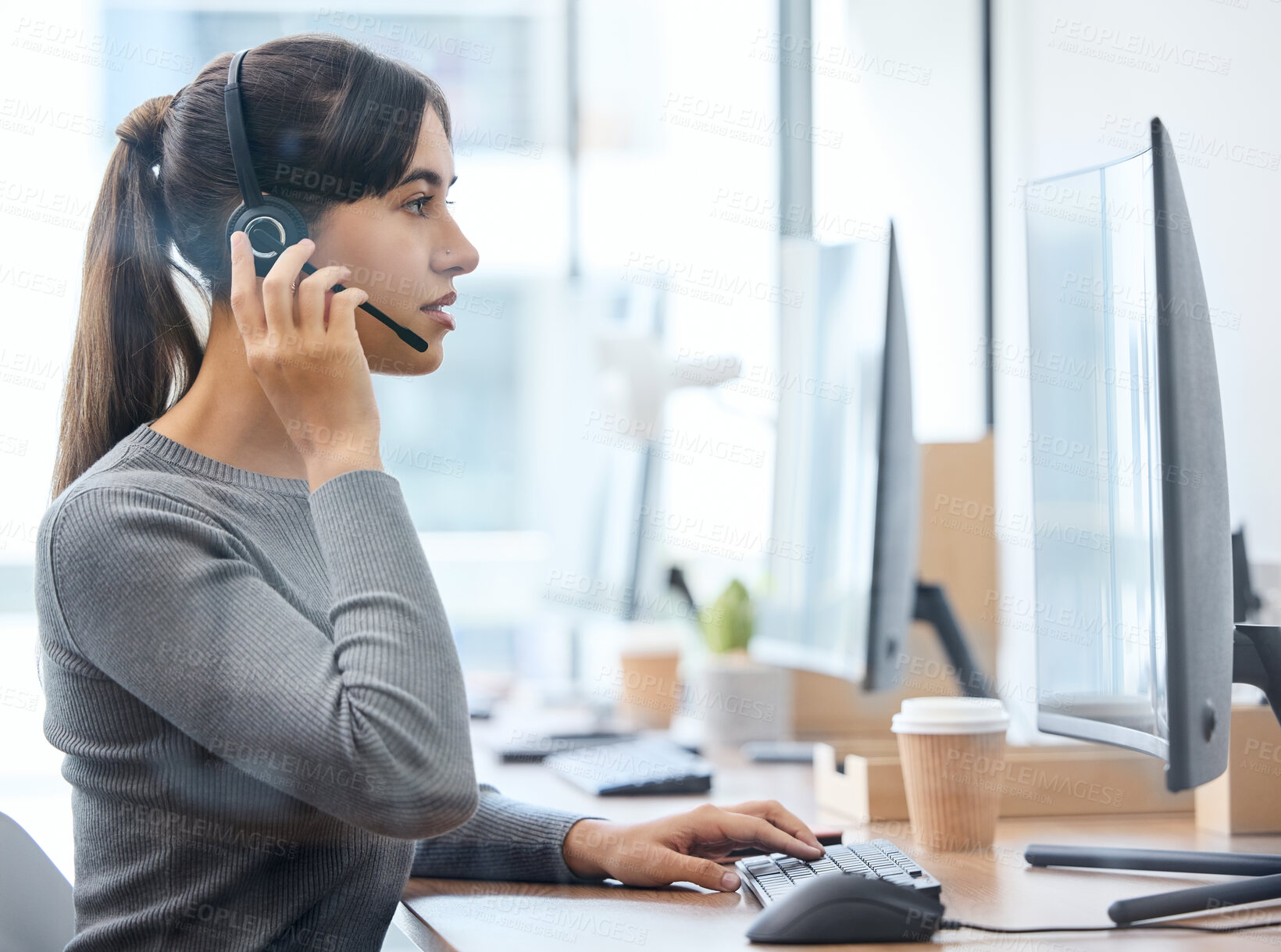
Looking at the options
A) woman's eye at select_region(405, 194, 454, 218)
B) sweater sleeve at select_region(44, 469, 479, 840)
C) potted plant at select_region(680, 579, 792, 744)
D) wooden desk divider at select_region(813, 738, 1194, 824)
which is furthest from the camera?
potted plant at select_region(680, 579, 792, 744)

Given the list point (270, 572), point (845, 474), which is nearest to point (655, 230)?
point (845, 474)

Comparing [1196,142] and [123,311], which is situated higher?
[1196,142]

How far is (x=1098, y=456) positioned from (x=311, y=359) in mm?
678

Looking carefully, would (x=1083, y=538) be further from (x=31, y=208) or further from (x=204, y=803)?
(x=31, y=208)

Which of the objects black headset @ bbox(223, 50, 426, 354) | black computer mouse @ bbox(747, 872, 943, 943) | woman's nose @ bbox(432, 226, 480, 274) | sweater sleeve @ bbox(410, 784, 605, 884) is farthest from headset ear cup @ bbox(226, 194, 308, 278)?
black computer mouse @ bbox(747, 872, 943, 943)

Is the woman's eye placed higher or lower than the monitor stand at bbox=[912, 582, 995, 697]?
higher

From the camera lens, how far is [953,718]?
109cm

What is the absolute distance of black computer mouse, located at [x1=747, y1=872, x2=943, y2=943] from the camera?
30.7 inches

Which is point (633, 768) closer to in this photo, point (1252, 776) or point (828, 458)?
point (828, 458)

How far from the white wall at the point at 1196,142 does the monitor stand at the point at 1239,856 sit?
46cm

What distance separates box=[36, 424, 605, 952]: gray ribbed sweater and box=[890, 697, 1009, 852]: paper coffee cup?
0.47 metres

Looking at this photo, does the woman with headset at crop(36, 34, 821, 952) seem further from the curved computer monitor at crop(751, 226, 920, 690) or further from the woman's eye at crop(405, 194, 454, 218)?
the curved computer monitor at crop(751, 226, 920, 690)

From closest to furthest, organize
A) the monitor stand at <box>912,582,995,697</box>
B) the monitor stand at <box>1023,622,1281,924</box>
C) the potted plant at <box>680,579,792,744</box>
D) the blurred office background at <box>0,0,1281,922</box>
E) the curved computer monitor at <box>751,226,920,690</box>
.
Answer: the monitor stand at <box>1023,622,1281,924</box>, the curved computer monitor at <box>751,226,920,690</box>, the monitor stand at <box>912,582,995,697</box>, the blurred office background at <box>0,0,1281,922</box>, the potted plant at <box>680,579,792,744</box>

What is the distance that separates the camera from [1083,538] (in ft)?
3.55
